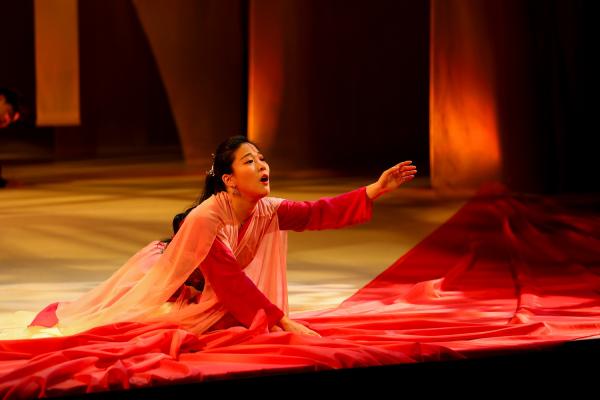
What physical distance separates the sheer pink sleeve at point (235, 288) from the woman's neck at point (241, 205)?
0.13m

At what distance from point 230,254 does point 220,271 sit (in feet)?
0.19

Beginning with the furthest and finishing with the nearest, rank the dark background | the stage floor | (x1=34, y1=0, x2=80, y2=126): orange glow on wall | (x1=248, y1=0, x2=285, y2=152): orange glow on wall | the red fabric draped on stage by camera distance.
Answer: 1. (x1=34, y1=0, x2=80, y2=126): orange glow on wall
2. (x1=248, y1=0, x2=285, y2=152): orange glow on wall
3. the dark background
4. the stage floor
5. the red fabric draped on stage

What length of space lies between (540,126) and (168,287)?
4.77 meters

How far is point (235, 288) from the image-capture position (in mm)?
3168

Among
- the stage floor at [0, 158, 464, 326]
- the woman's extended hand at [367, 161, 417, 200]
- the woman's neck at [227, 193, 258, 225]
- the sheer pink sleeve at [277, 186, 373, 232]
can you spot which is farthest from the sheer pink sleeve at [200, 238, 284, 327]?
the stage floor at [0, 158, 464, 326]

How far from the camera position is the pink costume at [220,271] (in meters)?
3.18

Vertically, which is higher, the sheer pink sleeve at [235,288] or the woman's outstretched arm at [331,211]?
the woman's outstretched arm at [331,211]

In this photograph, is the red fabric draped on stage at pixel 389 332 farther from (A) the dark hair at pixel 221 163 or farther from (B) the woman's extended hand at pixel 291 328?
(A) the dark hair at pixel 221 163

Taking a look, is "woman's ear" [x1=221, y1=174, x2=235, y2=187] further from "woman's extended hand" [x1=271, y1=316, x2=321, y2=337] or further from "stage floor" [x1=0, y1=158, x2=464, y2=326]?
"stage floor" [x1=0, y1=158, x2=464, y2=326]

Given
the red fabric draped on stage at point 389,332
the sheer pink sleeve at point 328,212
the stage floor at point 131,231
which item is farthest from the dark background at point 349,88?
the sheer pink sleeve at point 328,212

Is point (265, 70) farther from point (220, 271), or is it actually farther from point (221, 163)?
point (220, 271)

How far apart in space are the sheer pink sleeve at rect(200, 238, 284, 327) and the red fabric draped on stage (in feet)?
0.13

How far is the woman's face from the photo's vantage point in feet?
10.4

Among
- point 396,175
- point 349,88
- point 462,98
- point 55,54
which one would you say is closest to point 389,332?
point 396,175
